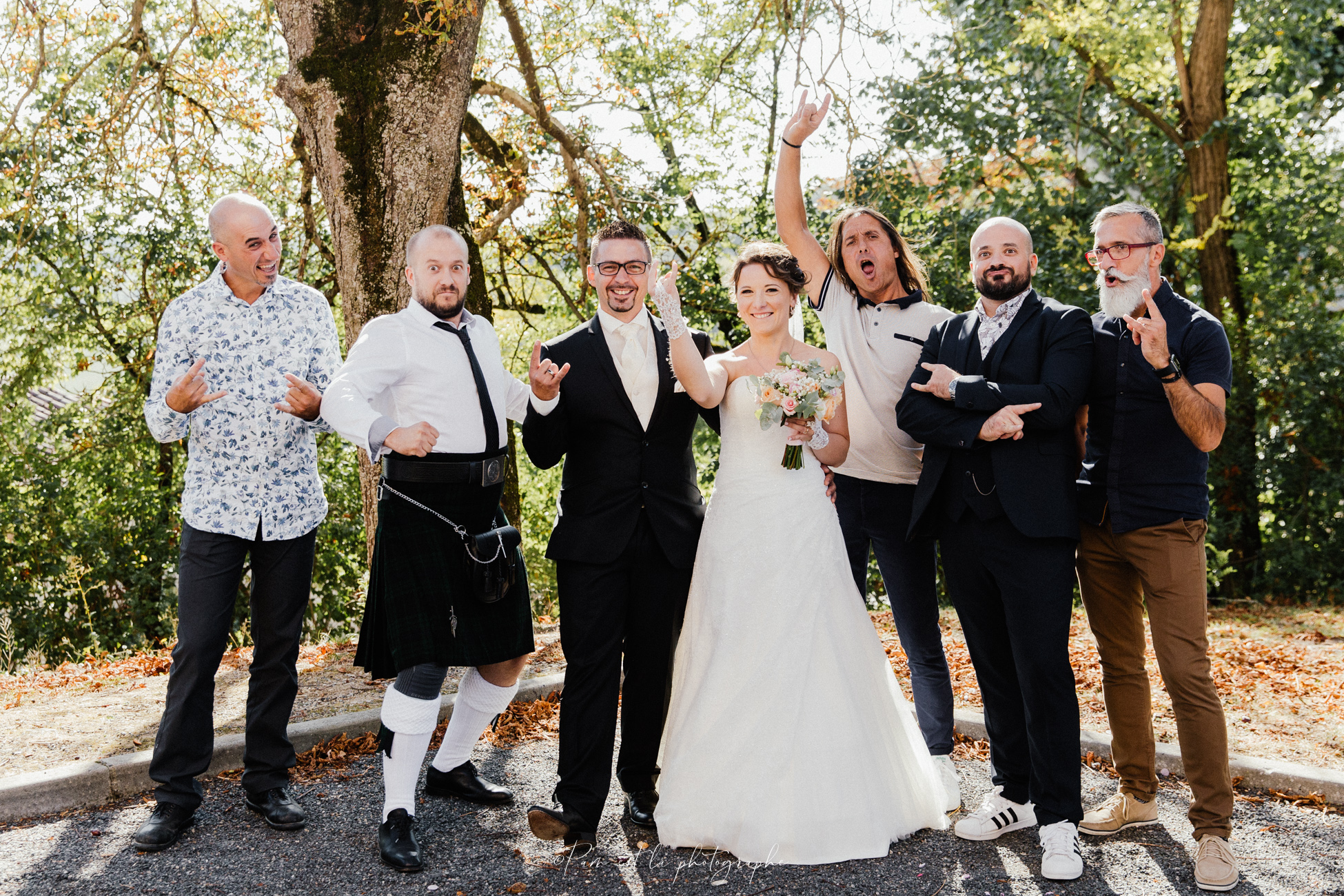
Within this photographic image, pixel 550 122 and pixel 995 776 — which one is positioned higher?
pixel 550 122

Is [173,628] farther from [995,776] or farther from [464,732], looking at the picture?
[995,776]

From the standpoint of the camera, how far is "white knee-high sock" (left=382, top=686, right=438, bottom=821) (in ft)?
12.5

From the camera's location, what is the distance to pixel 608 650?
401 centimetres

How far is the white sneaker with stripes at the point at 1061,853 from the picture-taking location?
3.60 metres

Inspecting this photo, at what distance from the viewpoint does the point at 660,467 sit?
406cm

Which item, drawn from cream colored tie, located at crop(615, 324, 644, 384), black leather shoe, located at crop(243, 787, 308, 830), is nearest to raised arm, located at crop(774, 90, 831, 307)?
cream colored tie, located at crop(615, 324, 644, 384)

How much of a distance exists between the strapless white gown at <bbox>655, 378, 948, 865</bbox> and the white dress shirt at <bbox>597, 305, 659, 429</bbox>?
1.16 feet

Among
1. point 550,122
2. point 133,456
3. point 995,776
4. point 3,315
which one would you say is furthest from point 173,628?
point 995,776

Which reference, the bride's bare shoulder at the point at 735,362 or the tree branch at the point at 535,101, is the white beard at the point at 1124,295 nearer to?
the bride's bare shoulder at the point at 735,362

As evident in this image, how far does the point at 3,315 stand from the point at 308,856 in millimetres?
14703

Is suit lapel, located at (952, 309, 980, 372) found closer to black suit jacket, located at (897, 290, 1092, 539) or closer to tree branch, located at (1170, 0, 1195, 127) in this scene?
black suit jacket, located at (897, 290, 1092, 539)

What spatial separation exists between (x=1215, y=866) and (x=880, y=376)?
2306 mm

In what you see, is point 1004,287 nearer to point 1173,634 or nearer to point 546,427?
point 1173,634

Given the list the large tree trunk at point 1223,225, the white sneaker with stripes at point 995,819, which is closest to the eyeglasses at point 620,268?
the white sneaker with stripes at point 995,819
